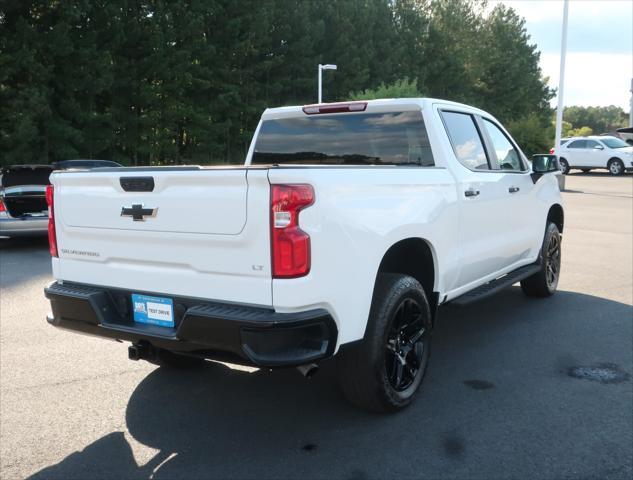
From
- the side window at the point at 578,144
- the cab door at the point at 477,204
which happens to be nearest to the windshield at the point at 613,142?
the side window at the point at 578,144

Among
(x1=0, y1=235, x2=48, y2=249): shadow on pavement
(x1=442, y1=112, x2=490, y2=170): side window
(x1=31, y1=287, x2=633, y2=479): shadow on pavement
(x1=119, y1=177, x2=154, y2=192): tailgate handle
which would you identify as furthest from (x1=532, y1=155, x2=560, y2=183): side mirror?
(x1=0, y1=235, x2=48, y2=249): shadow on pavement

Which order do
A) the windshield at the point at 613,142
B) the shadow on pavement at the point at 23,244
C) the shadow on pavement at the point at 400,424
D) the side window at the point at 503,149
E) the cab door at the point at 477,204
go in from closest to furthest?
the shadow on pavement at the point at 400,424 < the cab door at the point at 477,204 < the side window at the point at 503,149 < the shadow on pavement at the point at 23,244 < the windshield at the point at 613,142

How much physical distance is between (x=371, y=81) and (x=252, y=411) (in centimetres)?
4450

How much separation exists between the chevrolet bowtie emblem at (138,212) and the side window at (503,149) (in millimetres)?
3316

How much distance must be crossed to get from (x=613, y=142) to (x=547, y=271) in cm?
2547

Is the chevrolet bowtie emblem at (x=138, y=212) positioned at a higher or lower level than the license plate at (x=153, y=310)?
higher

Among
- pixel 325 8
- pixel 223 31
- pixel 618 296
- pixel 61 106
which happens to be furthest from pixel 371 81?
pixel 618 296

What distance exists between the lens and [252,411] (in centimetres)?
393

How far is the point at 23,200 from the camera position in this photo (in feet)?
33.1

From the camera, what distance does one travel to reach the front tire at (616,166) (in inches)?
1115

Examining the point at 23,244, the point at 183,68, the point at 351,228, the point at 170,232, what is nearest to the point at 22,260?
the point at 23,244

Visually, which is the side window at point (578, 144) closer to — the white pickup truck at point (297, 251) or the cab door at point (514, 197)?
the cab door at point (514, 197)

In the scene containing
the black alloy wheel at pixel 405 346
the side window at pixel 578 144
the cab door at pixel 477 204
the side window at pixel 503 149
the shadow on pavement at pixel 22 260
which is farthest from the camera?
the side window at pixel 578 144

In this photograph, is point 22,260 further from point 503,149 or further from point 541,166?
point 541,166
